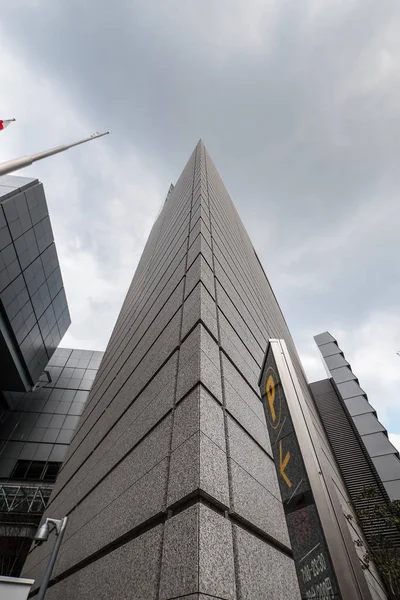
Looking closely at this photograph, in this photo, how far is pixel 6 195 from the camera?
18047mm

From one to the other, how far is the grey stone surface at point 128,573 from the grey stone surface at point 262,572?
575 millimetres

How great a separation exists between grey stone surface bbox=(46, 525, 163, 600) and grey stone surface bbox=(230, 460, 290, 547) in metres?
0.66

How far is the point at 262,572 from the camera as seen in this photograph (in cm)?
210

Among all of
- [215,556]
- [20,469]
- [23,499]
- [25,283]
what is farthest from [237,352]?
[20,469]

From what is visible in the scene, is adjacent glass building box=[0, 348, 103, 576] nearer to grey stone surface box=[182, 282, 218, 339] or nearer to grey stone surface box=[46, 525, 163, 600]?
grey stone surface box=[46, 525, 163, 600]

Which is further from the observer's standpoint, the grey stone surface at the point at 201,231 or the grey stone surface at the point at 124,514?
the grey stone surface at the point at 201,231

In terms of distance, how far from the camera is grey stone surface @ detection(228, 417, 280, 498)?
2.82m

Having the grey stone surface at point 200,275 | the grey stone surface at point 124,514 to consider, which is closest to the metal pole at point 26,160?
the grey stone surface at point 200,275

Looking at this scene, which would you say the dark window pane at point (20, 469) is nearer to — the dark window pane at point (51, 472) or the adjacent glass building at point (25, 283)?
the dark window pane at point (51, 472)

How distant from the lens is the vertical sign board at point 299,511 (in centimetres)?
128

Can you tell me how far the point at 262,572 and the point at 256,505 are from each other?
21.0 inches

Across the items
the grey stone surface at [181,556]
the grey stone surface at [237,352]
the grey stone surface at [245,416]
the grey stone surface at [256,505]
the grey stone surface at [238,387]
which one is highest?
the grey stone surface at [237,352]

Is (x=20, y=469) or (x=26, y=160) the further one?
(x=20, y=469)

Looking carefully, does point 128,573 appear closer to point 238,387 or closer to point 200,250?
point 238,387
